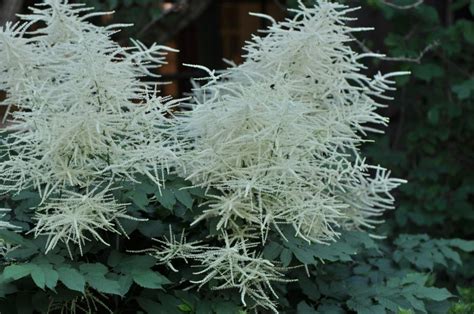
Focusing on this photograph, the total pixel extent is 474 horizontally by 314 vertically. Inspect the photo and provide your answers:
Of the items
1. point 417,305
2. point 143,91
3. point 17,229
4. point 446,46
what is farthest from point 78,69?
point 446,46

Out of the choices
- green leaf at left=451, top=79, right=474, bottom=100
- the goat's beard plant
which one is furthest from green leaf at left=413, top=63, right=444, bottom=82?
the goat's beard plant

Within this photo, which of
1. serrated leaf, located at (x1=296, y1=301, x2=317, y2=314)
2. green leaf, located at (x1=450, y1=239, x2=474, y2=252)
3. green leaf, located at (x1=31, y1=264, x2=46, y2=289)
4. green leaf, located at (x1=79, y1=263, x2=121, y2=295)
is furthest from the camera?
green leaf, located at (x1=450, y1=239, x2=474, y2=252)

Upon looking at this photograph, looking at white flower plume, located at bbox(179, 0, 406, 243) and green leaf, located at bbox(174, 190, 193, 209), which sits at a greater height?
white flower plume, located at bbox(179, 0, 406, 243)

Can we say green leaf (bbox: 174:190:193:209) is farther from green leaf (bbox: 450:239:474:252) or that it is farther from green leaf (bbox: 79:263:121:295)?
green leaf (bbox: 450:239:474:252)

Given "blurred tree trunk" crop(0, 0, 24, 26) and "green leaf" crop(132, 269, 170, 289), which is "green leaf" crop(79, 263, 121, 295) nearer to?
"green leaf" crop(132, 269, 170, 289)

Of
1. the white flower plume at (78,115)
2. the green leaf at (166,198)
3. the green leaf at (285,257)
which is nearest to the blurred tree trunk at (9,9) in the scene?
the white flower plume at (78,115)

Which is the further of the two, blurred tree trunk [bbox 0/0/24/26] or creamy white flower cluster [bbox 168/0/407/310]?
blurred tree trunk [bbox 0/0/24/26]

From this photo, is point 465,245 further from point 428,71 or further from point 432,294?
point 428,71

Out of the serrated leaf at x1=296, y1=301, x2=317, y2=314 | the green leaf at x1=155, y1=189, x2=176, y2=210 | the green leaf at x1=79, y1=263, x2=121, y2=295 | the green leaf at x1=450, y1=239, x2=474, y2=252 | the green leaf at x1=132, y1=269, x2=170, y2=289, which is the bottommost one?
the serrated leaf at x1=296, y1=301, x2=317, y2=314

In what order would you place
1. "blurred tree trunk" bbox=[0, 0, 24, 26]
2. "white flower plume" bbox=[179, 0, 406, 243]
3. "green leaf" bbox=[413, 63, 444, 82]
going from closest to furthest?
"white flower plume" bbox=[179, 0, 406, 243]
"blurred tree trunk" bbox=[0, 0, 24, 26]
"green leaf" bbox=[413, 63, 444, 82]
